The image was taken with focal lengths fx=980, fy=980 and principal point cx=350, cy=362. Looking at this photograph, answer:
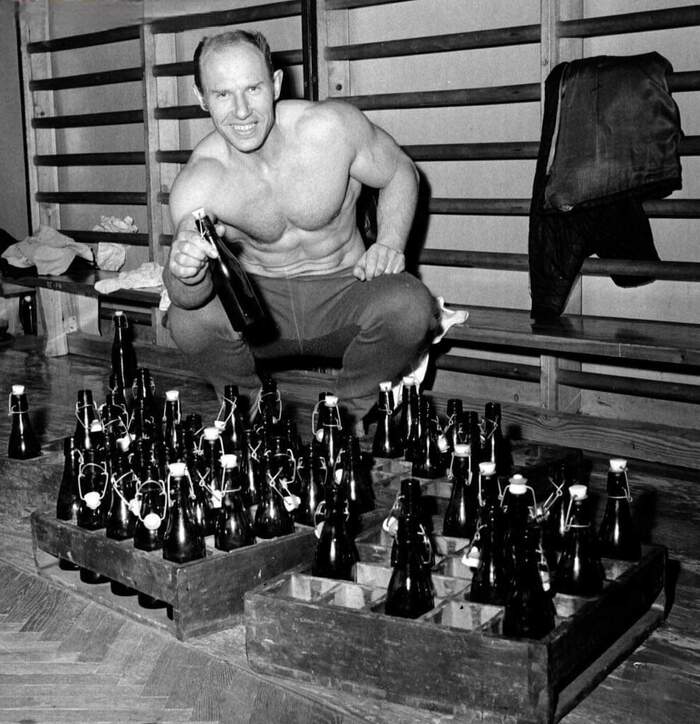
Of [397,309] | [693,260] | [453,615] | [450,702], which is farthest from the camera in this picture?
[693,260]

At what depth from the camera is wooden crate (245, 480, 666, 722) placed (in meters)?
1.54

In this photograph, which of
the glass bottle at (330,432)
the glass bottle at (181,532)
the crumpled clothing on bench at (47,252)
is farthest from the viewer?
the crumpled clothing on bench at (47,252)

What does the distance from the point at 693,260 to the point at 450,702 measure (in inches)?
103

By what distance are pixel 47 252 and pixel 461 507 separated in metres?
3.83

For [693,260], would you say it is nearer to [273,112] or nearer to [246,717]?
[273,112]

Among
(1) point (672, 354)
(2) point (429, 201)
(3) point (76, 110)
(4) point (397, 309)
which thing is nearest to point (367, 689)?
(4) point (397, 309)

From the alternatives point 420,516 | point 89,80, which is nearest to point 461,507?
point 420,516

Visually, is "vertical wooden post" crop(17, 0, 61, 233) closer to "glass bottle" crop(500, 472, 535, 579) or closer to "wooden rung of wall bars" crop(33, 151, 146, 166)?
"wooden rung of wall bars" crop(33, 151, 146, 166)

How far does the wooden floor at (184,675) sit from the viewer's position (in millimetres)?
1626

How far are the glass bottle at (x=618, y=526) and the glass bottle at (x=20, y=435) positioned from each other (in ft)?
5.44

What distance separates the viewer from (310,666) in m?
1.73

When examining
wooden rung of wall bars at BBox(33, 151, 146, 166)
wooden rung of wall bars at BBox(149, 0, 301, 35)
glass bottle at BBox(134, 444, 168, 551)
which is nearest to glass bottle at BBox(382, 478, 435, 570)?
glass bottle at BBox(134, 444, 168, 551)

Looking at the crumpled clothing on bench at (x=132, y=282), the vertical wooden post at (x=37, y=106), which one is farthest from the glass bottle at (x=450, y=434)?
the vertical wooden post at (x=37, y=106)

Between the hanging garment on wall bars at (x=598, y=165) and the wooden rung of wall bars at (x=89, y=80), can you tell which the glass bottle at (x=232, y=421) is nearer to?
the hanging garment on wall bars at (x=598, y=165)
